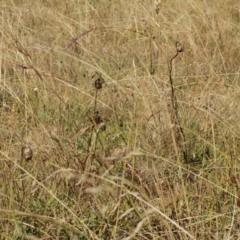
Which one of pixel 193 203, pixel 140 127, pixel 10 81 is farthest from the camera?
pixel 10 81

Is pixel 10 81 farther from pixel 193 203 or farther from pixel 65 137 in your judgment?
pixel 193 203

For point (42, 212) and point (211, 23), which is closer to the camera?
point (42, 212)

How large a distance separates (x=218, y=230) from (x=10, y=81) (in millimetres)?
1363

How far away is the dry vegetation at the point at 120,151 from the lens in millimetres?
1454

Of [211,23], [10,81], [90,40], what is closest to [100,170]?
[10,81]

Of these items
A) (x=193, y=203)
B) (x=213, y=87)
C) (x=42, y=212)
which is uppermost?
(x=213, y=87)

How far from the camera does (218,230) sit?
1500mm

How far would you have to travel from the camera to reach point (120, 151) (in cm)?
175

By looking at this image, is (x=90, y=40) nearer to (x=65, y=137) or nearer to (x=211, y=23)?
(x=211, y=23)

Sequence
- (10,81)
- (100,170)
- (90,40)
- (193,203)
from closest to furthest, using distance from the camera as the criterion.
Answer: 1. (193,203)
2. (100,170)
3. (10,81)
4. (90,40)

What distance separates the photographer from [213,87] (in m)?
2.36

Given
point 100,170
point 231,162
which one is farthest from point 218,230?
point 100,170

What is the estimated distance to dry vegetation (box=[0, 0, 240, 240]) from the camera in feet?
4.77

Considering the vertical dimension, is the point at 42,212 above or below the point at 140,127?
below
